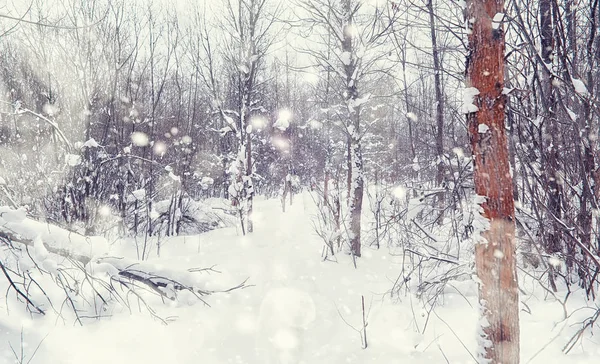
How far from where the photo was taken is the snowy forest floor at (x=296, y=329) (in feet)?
9.11

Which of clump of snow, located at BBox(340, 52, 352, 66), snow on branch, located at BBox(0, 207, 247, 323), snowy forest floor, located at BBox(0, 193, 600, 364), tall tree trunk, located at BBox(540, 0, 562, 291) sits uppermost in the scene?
clump of snow, located at BBox(340, 52, 352, 66)

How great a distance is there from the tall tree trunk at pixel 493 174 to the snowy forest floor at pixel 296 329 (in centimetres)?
34

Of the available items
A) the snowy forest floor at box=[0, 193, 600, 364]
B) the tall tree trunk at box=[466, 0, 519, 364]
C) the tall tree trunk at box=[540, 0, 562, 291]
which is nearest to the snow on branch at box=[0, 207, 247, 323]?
the snowy forest floor at box=[0, 193, 600, 364]

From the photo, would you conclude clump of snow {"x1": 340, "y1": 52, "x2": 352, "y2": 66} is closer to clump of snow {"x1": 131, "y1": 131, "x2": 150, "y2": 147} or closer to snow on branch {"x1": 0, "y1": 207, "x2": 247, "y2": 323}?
snow on branch {"x1": 0, "y1": 207, "x2": 247, "y2": 323}

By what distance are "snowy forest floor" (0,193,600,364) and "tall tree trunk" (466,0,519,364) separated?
0.34 metres

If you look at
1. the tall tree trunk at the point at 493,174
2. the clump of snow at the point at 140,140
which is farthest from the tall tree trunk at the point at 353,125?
the clump of snow at the point at 140,140

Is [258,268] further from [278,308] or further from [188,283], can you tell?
[188,283]

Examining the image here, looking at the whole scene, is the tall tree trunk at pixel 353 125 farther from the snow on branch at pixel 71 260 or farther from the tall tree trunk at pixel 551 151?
the snow on branch at pixel 71 260

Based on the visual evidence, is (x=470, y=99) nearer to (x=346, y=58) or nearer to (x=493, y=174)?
(x=493, y=174)

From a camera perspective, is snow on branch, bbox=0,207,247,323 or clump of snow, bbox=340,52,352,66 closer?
snow on branch, bbox=0,207,247,323

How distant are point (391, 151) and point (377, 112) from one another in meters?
3.71

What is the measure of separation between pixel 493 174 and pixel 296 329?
257 cm

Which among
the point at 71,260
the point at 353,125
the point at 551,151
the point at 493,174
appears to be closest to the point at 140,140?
the point at 353,125

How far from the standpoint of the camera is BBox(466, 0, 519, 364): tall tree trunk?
1.97 m
